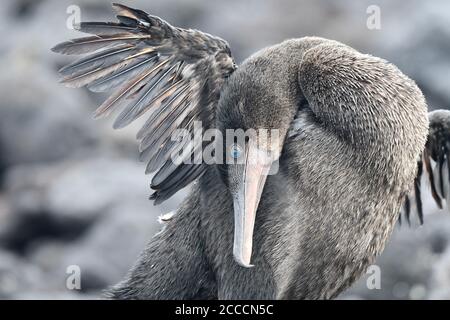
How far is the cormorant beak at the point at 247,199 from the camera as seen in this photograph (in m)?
6.27

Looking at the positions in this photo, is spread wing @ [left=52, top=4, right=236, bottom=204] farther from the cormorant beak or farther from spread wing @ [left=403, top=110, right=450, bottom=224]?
spread wing @ [left=403, top=110, right=450, bottom=224]

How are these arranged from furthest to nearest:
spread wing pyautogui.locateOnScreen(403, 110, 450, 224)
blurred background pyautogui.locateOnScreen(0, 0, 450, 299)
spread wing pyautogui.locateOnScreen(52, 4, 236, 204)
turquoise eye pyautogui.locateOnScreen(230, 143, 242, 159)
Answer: blurred background pyautogui.locateOnScreen(0, 0, 450, 299) → spread wing pyautogui.locateOnScreen(403, 110, 450, 224) → spread wing pyautogui.locateOnScreen(52, 4, 236, 204) → turquoise eye pyautogui.locateOnScreen(230, 143, 242, 159)

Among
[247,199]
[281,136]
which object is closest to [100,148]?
[281,136]

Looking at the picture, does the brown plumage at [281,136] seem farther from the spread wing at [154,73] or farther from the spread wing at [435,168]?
the spread wing at [435,168]

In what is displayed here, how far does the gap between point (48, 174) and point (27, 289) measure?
3092 millimetres

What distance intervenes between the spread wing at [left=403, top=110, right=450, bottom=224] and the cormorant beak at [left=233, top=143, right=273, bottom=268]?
186 cm

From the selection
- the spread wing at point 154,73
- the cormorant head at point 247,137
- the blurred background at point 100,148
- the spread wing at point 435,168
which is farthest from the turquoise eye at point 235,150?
the blurred background at point 100,148

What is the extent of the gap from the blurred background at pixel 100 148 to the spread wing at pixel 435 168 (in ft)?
2.46

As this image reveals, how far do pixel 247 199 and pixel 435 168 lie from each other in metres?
2.30

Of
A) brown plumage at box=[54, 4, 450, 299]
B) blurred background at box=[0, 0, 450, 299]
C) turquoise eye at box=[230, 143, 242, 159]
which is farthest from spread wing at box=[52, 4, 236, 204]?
blurred background at box=[0, 0, 450, 299]

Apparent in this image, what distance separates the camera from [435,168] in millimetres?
8172

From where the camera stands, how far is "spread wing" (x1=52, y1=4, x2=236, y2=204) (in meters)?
6.77

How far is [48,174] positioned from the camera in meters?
13.5

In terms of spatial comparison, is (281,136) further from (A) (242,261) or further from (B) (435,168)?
(B) (435,168)
